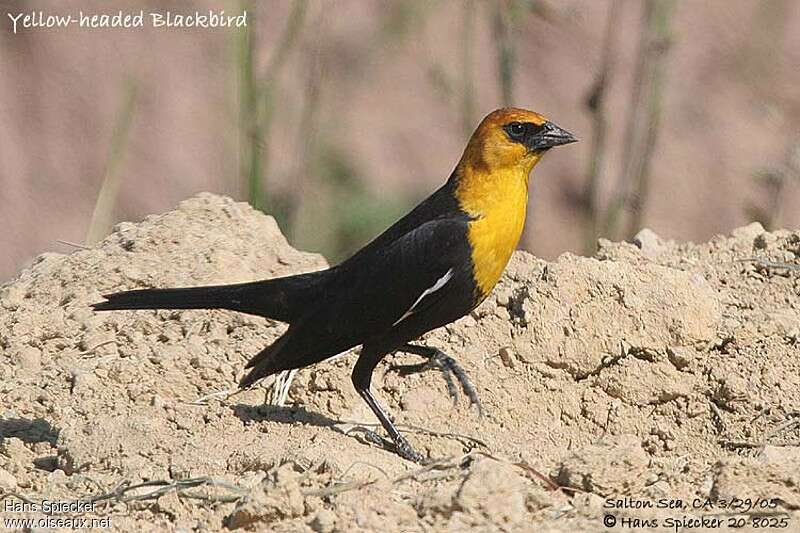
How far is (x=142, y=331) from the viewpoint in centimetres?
595

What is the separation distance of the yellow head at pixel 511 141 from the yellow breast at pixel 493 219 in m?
0.04

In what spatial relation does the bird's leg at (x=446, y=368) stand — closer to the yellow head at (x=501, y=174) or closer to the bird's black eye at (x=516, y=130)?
the yellow head at (x=501, y=174)

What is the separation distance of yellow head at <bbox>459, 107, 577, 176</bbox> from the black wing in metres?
0.28

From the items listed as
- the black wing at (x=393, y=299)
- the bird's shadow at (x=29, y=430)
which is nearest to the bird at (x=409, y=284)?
the black wing at (x=393, y=299)

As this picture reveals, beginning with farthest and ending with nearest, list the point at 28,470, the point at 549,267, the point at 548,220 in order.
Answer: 1. the point at 548,220
2. the point at 549,267
3. the point at 28,470

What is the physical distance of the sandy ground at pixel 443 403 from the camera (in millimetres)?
4223

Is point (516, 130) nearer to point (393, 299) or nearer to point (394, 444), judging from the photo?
point (393, 299)

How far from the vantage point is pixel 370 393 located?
5.45 m

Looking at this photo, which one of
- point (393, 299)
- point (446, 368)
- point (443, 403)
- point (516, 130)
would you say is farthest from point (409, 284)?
point (516, 130)

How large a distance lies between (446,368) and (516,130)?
94cm

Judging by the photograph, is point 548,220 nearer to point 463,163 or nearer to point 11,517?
point 463,163

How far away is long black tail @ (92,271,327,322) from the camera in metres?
5.43

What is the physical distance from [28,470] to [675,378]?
2342 millimetres

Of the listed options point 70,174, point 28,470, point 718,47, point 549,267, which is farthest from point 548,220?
point 28,470
